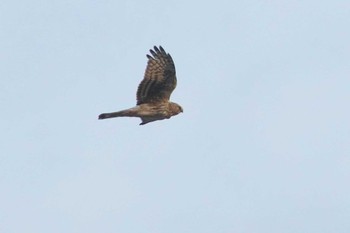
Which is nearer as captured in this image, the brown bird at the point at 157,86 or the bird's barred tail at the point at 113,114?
the bird's barred tail at the point at 113,114

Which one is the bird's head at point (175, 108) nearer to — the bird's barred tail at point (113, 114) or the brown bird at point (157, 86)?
the brown bird at point (157, 86)

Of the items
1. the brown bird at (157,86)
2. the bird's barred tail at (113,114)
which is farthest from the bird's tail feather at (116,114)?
the brown bird at (157,86)

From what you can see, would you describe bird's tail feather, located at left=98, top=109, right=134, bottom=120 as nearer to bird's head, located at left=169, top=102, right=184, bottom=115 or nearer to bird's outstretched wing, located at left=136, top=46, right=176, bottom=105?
bird's outstretched wing, located at left=136, top=46, right=176, bottom=105

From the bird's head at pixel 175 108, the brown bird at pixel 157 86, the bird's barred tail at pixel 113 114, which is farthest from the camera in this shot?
the bird's head at pixel 175 108

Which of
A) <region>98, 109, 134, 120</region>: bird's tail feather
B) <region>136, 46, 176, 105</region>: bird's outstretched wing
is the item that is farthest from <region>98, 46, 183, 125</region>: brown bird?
<region>98, 109, 134, 120</region>: bird's tail feather

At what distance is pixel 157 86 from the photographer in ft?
Result: 64.2

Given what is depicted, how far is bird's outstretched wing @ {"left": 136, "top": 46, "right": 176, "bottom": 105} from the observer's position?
19.4 metres

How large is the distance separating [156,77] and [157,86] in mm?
323

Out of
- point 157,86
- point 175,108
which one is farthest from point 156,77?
point 175,108

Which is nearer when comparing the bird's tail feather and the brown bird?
the bird's tail feather

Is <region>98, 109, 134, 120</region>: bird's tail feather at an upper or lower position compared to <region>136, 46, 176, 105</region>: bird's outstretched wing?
lower

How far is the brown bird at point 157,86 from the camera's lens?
1936 cm

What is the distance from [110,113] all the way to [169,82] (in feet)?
7.93

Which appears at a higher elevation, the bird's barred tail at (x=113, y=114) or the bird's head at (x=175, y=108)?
the bird's head at (x=175, y=108)
